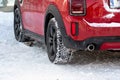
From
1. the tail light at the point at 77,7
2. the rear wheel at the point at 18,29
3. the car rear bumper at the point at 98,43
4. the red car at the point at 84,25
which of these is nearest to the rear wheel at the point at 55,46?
the red car at the point at 84,25

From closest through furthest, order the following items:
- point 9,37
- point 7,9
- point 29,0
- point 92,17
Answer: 1. point 92,17
2. point 29,0
3. point 9,37
4. point 7,9

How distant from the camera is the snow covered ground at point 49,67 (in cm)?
565

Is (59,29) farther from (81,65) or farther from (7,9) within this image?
(7,9)

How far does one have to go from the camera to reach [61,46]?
622 cm

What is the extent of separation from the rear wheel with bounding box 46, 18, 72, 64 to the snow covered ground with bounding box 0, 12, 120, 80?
0.12 m

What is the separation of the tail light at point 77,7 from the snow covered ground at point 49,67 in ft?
2.81

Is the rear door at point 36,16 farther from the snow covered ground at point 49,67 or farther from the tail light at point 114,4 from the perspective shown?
the tail light at point 114,4

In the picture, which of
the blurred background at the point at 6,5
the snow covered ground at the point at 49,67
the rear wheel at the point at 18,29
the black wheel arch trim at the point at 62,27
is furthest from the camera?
the blurred background at the point at 6,5

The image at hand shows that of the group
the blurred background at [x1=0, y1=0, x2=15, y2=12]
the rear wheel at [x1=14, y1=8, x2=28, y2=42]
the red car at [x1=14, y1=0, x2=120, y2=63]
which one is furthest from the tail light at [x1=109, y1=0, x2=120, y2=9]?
the blurred background at [x1=0, y1=0, x2=15, y2=12]

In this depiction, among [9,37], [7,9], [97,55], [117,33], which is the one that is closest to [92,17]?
[117,33]

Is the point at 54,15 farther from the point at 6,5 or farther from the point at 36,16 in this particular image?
the point at 6,5

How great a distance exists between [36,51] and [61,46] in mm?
1707

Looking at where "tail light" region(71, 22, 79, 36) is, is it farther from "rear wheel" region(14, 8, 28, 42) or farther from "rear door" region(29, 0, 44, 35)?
"rear wheel" region(14, 8, 28, 42)

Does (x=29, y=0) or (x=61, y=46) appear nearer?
(x=61, y=46)
